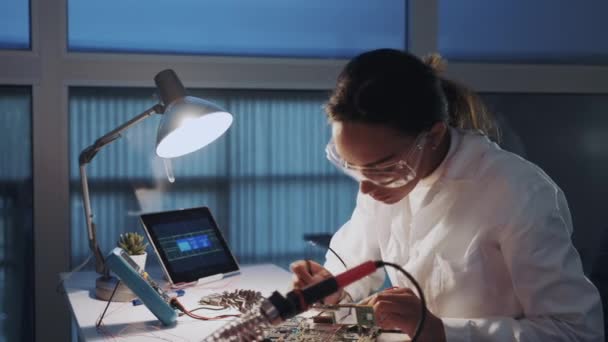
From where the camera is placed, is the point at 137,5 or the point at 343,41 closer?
the point at 137,5

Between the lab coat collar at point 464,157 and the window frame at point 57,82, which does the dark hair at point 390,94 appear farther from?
the window frame at point 57,82

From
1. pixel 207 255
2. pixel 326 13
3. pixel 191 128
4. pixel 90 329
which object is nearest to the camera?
pixel 90 329

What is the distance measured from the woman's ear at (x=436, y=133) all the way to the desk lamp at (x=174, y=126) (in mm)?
604

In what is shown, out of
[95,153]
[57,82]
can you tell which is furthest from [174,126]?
[57,82]

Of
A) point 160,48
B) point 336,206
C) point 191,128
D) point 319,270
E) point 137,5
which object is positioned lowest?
point 336,206

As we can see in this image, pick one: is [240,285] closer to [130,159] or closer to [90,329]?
[90,329]

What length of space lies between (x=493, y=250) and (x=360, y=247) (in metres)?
0.47

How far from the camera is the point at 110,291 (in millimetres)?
1710

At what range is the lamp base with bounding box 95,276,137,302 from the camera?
169 cm

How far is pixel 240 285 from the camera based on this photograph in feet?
6.16

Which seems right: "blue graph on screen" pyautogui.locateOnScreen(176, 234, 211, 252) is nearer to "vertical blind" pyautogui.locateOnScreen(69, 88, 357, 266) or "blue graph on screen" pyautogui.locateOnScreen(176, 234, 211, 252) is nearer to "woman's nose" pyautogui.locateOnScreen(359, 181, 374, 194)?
"vertical blind" pyautogui.locateOnScreen(69, 88, 357, 266)

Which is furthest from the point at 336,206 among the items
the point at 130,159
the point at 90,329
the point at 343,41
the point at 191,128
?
the point at 90,329

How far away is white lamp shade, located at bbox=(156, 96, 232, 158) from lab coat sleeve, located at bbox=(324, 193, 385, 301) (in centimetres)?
44

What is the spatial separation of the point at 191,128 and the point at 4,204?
0.95m
